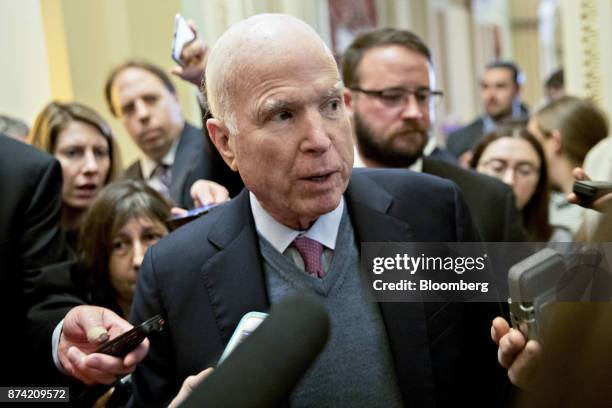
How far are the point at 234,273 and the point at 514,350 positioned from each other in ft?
2.46

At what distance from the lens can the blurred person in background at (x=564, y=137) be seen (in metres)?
4.10

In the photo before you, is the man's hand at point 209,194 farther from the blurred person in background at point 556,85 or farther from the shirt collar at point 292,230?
the blurred person in background at point 556,85

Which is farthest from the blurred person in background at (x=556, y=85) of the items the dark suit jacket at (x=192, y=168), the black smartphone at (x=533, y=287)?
the black smartphone at (x=533, y=287)

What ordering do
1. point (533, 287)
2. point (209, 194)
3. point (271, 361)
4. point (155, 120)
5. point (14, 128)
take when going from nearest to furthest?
point (271, 361) → point (533, 287) → point (209, 194) → point (14, 128) → point (155, 120)

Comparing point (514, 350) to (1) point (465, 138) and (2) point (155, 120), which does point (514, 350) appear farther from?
(1) point (465, 138)

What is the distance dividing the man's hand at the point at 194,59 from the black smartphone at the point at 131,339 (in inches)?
45.3

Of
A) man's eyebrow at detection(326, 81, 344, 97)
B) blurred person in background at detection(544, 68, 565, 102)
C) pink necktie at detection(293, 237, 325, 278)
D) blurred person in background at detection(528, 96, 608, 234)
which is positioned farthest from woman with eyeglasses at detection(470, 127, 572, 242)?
blurred person in background at detection(544, 68, 565, 102)

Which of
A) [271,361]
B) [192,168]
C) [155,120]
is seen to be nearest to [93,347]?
[271,361]

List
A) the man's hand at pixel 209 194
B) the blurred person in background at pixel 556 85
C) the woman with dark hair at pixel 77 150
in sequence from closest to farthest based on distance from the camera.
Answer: the man's hand at pixel 209 194
the woman with dark hair at pixel 77 150
the blurred person in background at pixel 556 85

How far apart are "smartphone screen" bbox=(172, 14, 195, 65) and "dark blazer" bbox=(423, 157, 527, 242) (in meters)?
1.18

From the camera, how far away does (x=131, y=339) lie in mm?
1630

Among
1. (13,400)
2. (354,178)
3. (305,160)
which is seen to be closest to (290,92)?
(305,160)

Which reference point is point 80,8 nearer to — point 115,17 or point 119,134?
point 115,17

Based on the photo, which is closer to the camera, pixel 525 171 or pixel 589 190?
pixel 589 190
